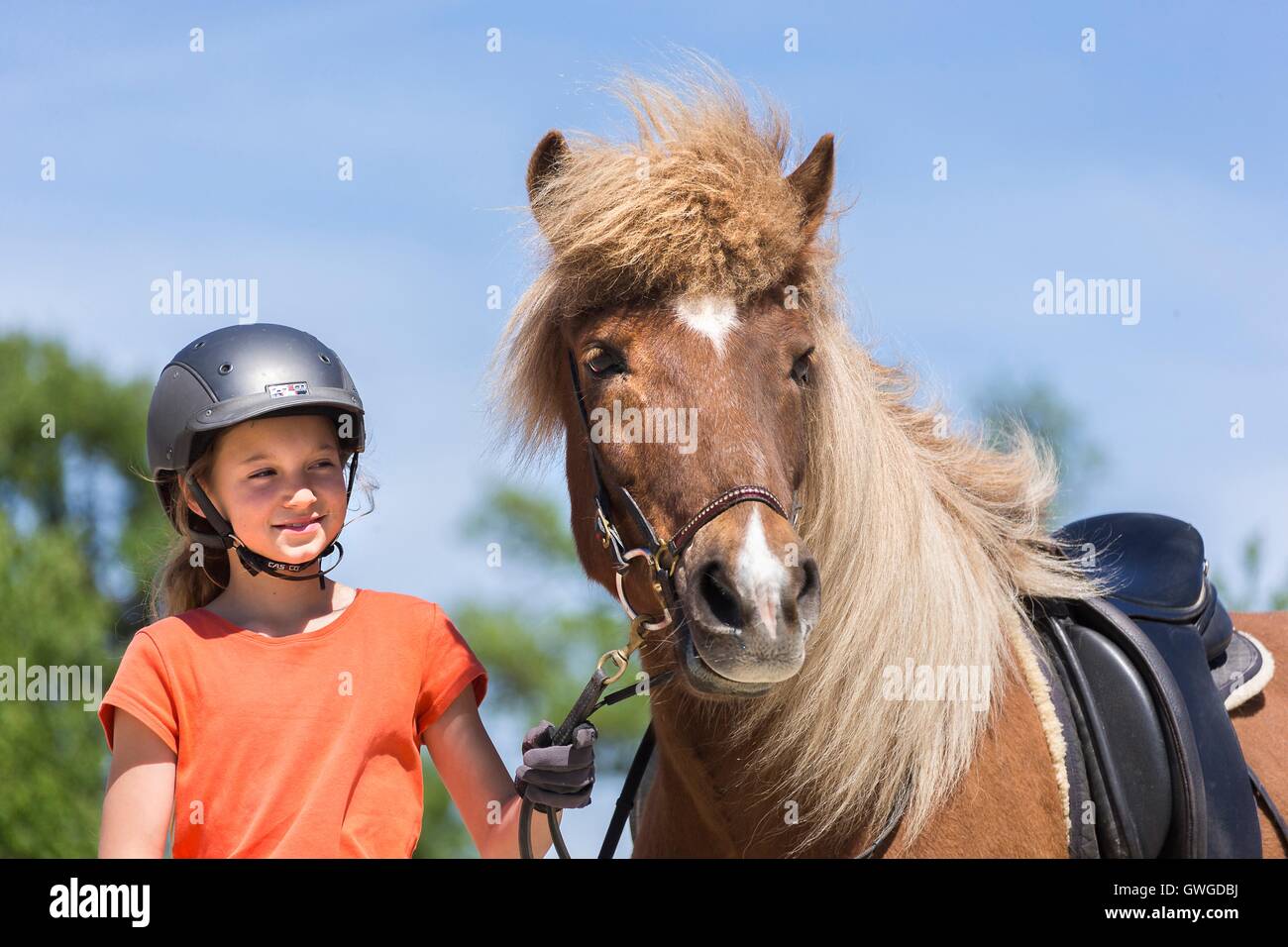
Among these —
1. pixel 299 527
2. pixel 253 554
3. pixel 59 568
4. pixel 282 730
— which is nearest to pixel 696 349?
pixel 299 527

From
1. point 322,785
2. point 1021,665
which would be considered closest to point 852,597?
point 1021,665

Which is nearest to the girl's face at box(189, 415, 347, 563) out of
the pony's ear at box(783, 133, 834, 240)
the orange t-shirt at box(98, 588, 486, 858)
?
the orange t-shirt at box(98, 588, 486, 858)

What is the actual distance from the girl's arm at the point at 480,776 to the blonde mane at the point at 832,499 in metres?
0.69

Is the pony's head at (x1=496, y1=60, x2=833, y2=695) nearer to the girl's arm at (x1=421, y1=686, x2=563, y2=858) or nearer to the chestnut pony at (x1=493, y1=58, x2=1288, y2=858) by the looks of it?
the chestnut pony at (x1=493, y1=58, x2=1288, y2=858)

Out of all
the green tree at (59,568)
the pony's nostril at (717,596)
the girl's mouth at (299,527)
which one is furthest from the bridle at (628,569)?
the green tree at (59,568)

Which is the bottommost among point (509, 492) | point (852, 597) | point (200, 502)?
point (509, 492)

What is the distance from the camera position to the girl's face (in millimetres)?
3102

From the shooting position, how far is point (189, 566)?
3.32 meters

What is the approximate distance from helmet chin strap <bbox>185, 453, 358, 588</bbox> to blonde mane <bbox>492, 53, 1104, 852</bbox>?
1.03 m

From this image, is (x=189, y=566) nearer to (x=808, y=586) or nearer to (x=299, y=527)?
(x=299, y=527)
